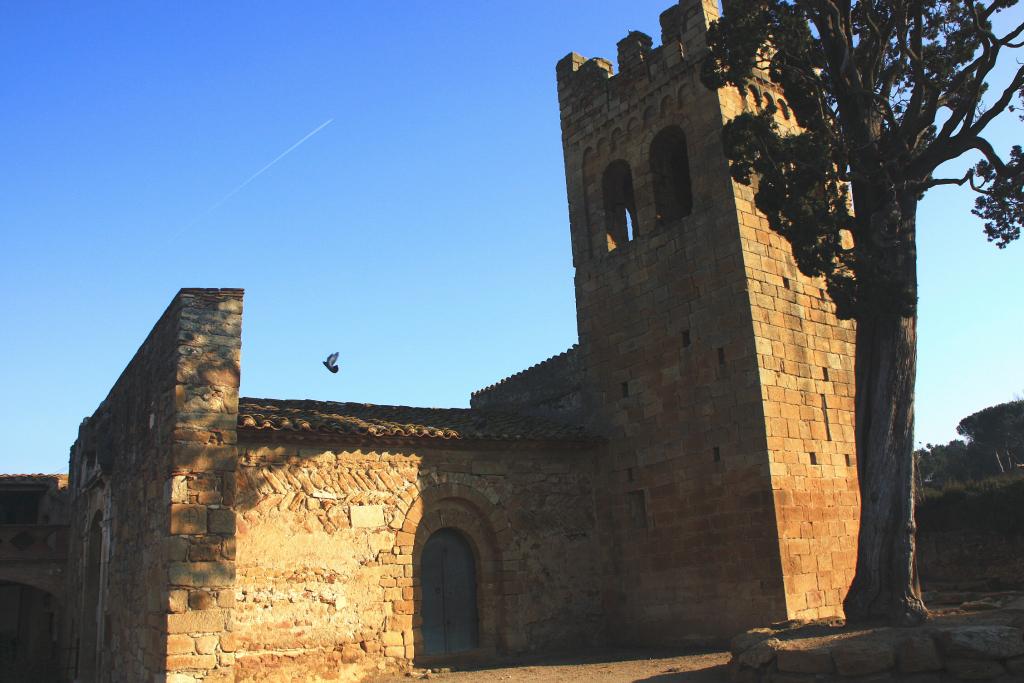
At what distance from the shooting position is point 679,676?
31.1ft

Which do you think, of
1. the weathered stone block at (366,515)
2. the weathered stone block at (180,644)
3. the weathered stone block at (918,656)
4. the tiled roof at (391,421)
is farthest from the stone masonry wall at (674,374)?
the weathered stone block at (180,644)

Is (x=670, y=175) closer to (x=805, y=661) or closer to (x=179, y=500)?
(x=805, y=661)

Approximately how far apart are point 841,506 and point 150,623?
973 centimetres

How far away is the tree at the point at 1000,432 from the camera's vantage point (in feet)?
143

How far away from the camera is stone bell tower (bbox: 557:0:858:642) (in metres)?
11.7

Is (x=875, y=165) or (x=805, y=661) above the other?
(x=875, y=165)

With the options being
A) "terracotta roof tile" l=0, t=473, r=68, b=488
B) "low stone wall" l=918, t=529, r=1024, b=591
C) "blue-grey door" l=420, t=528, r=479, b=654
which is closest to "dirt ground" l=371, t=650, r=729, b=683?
"blue-grey door" l=420, t=528, r=479, b=654

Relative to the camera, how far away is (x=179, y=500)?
30.3 feet

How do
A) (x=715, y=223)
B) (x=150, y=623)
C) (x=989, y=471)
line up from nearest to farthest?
(x=150, y=623) → (x=715, y=223) → (x=989, y=471)

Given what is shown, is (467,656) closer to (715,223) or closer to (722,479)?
(722,479)

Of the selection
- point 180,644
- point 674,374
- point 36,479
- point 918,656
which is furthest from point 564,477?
point 36,479

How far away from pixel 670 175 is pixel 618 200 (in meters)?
1.15

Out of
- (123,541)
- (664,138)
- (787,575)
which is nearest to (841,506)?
(787,575)

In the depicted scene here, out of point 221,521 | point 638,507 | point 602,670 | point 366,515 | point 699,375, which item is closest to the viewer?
point 221,521
